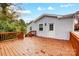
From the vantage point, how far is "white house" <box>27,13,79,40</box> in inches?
153

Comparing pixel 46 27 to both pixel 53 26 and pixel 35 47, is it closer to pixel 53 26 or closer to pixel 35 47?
pixel 53 26

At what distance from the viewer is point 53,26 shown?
397 centimetres

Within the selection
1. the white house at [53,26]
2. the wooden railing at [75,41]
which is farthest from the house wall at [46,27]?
the wooden railing at [75,41]

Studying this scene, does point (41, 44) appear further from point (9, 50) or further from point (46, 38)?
point (9, 50)

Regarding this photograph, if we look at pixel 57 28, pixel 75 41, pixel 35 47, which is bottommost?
pixel 35 47

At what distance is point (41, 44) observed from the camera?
397cm

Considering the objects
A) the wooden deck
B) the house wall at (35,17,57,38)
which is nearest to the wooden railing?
the wooden deck

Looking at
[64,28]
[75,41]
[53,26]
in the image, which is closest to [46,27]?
[53,26]

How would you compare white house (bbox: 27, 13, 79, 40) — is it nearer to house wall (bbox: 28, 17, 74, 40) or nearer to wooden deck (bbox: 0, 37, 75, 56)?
house wall (bbox: 28, 17, 74, 40)

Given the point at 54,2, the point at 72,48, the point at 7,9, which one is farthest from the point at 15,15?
the point at 72,48

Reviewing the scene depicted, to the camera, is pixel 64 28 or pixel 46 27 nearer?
pixel 64 28

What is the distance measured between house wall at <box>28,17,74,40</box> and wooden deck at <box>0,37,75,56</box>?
9 centimetres

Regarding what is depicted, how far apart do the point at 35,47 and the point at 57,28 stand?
468 mm

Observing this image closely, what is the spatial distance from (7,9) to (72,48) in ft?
3.97
